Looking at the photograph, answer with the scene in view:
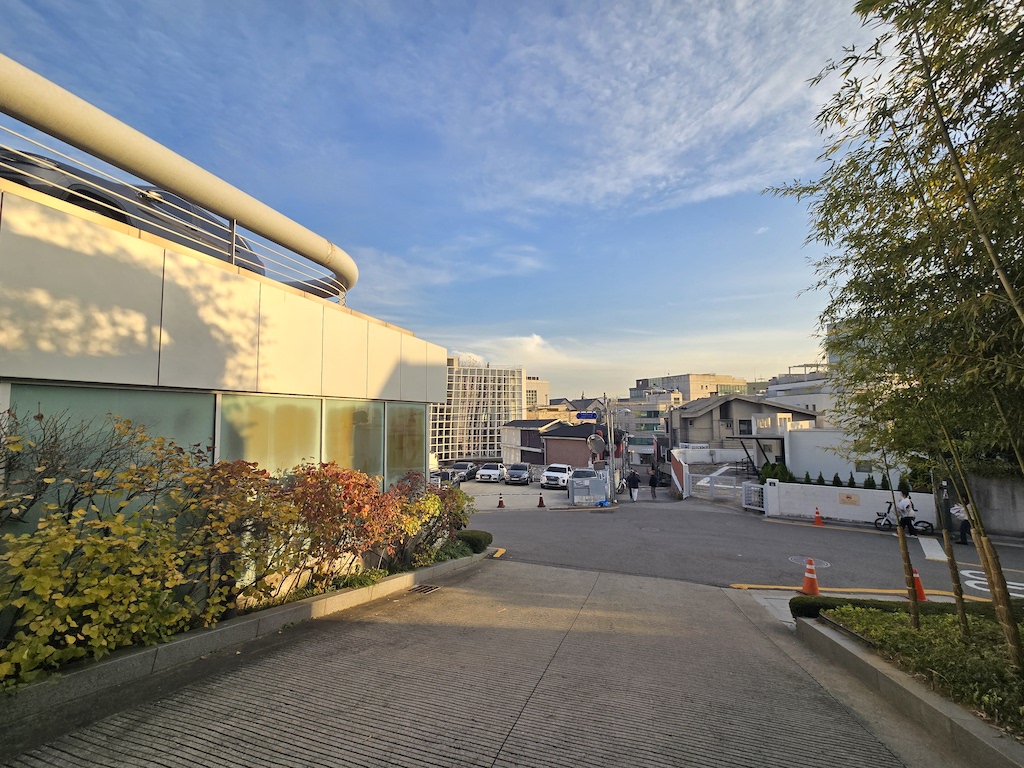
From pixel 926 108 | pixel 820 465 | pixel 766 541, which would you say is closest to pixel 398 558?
pixel 926 108

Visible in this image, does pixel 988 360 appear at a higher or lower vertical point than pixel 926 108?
lower

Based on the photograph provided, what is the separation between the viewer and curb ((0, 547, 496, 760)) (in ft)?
10.4

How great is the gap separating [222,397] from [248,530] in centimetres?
169

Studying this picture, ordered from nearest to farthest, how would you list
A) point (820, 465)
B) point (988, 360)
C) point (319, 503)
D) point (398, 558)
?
1. point (988, 360)
2. point (319, 503)
3. point (398, 558)
4. point (820, 465)

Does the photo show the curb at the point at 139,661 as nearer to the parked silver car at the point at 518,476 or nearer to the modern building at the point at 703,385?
the parked silver car at the point at 518,476

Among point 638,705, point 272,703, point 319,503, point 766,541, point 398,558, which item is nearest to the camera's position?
point 272,703

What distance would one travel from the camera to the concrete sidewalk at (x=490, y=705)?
3.21 m

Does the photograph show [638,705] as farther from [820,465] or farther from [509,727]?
[820,465]

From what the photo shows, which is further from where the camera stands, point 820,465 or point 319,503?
point 820,465

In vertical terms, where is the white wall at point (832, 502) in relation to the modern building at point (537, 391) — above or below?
below

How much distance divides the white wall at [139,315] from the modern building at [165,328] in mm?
11

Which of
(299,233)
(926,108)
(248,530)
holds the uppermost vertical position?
(299,233)

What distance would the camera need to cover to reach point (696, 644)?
577cm

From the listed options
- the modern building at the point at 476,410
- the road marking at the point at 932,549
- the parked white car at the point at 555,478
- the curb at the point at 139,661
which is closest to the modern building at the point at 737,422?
the parked white car at the point at 555,478
